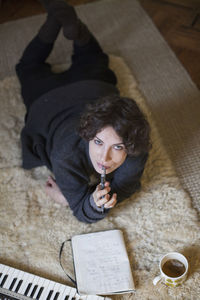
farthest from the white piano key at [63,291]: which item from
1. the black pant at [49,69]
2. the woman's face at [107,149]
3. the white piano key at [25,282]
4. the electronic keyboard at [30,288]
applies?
the black pant at [49,69]

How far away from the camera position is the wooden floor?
6.38 feet

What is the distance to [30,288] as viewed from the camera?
3.57 ft

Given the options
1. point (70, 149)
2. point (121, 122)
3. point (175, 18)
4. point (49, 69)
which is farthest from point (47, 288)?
point (175, 18)

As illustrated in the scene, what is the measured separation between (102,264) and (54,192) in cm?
35

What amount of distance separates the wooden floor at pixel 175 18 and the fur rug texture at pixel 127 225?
715 millimetres

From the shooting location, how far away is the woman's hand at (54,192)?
4.36 feet

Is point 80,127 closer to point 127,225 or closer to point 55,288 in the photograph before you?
point 127,225

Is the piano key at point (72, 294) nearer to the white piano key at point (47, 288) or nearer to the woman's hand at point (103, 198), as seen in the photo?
the white piano key at point (47, 288)

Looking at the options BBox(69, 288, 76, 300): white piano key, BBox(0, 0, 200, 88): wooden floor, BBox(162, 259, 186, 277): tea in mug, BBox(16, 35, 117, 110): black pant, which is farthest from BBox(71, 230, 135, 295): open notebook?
BBox(0, 0, 200, 88): wooden floor

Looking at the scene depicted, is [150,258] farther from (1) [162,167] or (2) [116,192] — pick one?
(1) [162,167]

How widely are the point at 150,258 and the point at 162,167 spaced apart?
396 millimetres

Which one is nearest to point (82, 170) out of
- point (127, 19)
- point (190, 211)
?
point (190, 211)

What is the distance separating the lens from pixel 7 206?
135 centimetres

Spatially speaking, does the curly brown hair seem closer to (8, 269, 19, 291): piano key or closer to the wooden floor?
(8, 269, 19, 291): piano key
